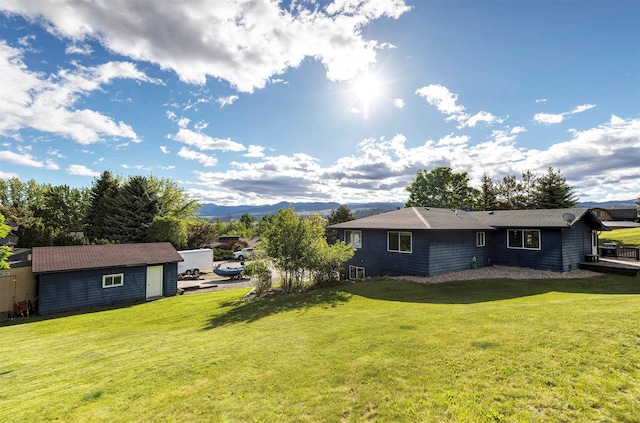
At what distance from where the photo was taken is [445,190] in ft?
161

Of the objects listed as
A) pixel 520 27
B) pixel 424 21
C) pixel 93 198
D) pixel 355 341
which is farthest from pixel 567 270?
pixel 93 198

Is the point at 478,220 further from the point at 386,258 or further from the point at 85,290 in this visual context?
the point at 85,290

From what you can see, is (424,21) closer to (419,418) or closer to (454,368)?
(454,368)

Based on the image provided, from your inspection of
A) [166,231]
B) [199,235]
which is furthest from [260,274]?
[199,235]

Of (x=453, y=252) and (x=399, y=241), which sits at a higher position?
(x=399, y=241)

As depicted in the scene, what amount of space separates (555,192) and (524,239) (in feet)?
103

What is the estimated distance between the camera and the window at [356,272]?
70.3 ft

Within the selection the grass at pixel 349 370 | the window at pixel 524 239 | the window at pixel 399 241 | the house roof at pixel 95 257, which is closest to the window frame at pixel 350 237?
the window at pixel 399 241

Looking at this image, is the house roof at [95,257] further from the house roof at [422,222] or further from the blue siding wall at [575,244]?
the blue siding wall at [575,244]

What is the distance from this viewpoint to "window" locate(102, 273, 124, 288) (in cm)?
1708

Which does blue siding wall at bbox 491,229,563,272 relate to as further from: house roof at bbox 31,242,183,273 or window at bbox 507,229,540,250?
house roof at bbox 31,242,183,273

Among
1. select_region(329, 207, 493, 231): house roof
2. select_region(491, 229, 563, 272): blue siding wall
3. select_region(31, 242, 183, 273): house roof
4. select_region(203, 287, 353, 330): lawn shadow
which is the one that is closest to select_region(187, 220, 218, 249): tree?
select_region(31, 242, 183, 273): house roof

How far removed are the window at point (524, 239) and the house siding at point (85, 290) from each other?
83.9 feet

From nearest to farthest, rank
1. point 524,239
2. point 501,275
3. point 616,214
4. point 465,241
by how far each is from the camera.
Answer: point 501,275, point 465,241, point 524,239, point 616,214
